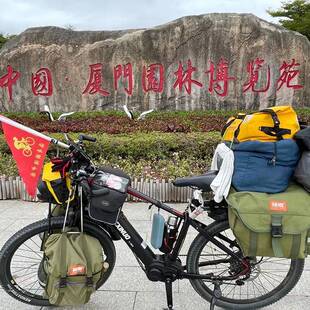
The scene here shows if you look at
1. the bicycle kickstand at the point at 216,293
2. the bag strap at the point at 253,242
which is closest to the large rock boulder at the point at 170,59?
the bicycle kickstand at the point at 216,293

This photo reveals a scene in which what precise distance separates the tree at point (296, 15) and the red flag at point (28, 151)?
18745 millimetres

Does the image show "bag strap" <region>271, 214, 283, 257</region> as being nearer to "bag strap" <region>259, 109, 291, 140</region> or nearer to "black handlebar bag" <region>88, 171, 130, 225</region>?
"bag strap" <region>259, 109, 291, 140</region>

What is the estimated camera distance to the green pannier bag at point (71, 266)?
7.41 feet

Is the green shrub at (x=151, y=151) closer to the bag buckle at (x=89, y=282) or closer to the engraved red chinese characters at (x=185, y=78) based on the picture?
the bag buckle at (x=89, y=282)

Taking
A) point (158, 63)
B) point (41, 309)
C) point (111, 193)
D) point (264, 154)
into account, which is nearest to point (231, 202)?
point (264, 154)

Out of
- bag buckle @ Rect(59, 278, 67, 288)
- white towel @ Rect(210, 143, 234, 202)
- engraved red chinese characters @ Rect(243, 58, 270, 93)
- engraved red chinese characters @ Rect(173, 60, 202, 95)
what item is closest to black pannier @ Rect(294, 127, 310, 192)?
white towel @ Rect(210, 143, 234, 202)

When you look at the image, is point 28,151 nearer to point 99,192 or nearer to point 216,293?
point 99,192

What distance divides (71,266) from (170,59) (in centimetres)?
756

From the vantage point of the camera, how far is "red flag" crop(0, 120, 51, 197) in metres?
2.23

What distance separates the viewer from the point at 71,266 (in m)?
2.26

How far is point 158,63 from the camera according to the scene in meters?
9.16

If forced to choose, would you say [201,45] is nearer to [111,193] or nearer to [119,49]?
[119,49]

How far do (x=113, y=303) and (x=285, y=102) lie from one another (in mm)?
7948

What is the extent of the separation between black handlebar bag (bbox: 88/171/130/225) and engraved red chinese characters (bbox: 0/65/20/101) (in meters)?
7.87
